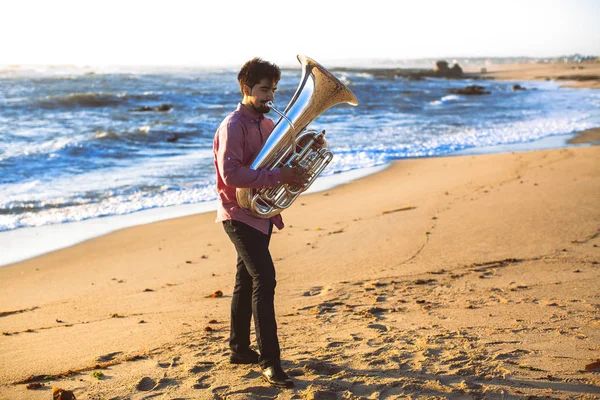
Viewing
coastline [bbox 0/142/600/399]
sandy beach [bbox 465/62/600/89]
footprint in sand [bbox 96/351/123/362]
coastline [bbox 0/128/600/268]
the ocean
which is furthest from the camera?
sandy beach [bbox 465/62/600/89]

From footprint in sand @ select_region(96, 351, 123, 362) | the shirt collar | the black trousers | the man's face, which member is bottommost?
footprint in sand @ select_region(96, 351, 123, 362)

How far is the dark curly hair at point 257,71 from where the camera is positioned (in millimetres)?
3373

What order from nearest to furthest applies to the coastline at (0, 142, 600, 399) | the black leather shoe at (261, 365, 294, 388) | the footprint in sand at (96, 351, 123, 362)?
1. the black leather shoe at (261, 365, 294, 388)
2. the coastline at (0, 142, 600, 399)
3. the footprint in sand at (96, 351, 123, 362)

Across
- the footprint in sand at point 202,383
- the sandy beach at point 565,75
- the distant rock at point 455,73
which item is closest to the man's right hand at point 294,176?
the footprint in sand at point 202,383

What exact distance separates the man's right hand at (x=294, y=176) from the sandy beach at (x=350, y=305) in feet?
3.69

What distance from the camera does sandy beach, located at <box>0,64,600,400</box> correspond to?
3.54 meters

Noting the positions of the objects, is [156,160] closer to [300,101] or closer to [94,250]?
[94,250]

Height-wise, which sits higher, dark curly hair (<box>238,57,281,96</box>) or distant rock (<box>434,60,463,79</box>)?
distant rock (<box>434,60,463,79</box>)

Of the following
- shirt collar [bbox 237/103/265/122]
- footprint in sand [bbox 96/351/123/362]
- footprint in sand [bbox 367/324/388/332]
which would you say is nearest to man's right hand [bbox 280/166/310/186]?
shirt collar [bbox 237/103/265/122]

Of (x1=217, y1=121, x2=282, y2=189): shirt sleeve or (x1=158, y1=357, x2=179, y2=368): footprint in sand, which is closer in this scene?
(x1=217, y1=121, x2=282, y2=189): shirt sleeve

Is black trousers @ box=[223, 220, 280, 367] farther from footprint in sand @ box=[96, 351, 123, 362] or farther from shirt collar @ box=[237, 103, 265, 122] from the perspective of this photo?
footprint in sand @ box=[96, 351, 123, 362]

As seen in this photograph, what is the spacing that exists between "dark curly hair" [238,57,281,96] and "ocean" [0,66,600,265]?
4693mm

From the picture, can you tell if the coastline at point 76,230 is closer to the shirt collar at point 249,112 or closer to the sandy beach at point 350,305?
the sandy beach at point 350,305

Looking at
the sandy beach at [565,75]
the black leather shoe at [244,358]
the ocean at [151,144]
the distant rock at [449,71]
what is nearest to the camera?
the black leather shoe at [244,358]
